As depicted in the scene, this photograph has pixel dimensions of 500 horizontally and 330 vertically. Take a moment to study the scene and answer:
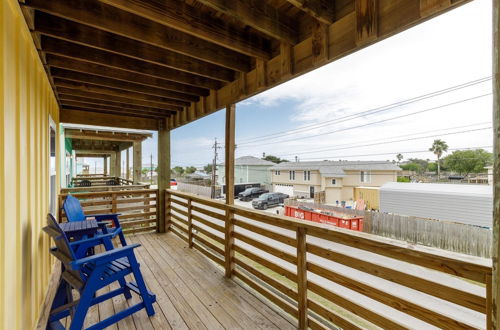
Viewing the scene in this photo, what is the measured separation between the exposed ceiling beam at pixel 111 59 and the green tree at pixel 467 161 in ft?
8.78

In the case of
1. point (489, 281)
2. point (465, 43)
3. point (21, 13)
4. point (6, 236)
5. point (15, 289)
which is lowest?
point (15, 289)

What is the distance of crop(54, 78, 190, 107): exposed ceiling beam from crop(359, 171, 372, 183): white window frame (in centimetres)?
317

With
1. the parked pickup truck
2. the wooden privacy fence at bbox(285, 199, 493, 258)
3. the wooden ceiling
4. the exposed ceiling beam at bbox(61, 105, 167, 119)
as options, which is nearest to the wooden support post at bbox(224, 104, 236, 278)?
the wooden ceiling

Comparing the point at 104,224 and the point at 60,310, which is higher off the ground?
the point at 104,224

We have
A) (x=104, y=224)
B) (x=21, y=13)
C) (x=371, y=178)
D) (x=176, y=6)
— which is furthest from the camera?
(x=371, y=178)

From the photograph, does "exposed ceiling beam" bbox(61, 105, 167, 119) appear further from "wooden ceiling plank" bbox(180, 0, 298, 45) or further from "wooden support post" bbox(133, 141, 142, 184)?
"wooden support post" bbox(133, 141, 142, 184)

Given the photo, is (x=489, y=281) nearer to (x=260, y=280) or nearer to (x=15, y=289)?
(x=260, y=280)

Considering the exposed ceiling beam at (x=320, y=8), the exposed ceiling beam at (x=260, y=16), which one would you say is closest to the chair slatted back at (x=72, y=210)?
the exposed ceiling beam at (x=260, y=16)

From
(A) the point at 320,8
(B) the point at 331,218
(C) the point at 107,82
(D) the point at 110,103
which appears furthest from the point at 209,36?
(B) the point at 331,218

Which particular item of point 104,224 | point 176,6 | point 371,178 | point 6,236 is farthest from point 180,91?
point 371,178

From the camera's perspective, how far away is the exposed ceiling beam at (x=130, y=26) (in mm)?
1641

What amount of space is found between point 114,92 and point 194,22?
6.65 ft

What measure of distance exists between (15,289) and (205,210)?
228cm

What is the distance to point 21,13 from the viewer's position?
1.58m
